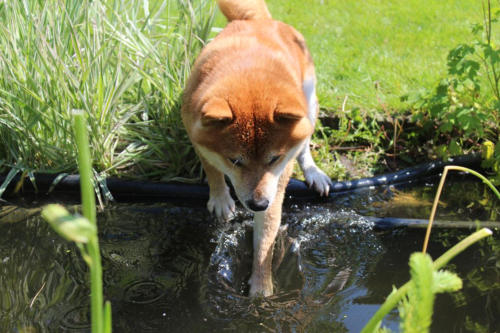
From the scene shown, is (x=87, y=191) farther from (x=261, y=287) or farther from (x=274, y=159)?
(x=261, y=287)

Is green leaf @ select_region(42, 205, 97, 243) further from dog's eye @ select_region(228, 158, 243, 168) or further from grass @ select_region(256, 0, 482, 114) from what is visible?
grass @ select_region(256, 0, 482, 114)

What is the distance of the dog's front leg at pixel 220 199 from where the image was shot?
3168 millimetres

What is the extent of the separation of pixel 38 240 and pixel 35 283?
16.5 inches

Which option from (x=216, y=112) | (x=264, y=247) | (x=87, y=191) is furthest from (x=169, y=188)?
(x=87, y=191)

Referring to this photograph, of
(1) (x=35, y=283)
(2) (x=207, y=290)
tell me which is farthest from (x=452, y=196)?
(1) (x=35, y=283)

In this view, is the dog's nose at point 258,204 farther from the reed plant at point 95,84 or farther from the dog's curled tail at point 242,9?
the dog's curled tail at point 242,9

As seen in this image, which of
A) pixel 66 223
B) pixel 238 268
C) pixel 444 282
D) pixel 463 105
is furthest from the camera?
pixel 463 105

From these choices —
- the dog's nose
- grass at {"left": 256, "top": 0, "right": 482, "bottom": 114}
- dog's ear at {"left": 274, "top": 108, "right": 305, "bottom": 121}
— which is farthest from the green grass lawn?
the dog's nose

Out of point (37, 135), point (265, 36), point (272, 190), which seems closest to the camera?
point (272, 190)

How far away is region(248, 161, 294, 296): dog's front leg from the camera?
2680 mm

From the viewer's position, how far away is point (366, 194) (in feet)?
11.5

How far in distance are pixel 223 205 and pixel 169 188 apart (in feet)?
1.53

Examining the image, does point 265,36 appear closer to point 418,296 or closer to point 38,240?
point 38,240

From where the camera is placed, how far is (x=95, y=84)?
3361mm
